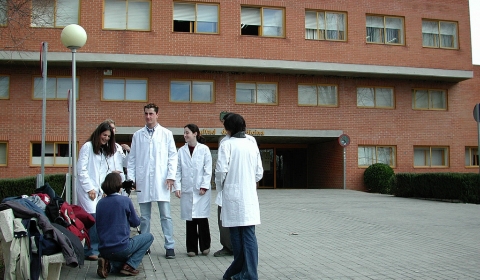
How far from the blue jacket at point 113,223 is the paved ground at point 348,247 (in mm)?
435

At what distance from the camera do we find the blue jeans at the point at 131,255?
5.70 meters

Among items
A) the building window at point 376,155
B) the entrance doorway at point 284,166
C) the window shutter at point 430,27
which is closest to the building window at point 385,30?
the window shutter at point 430,27

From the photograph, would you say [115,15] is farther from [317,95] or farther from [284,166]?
[284,166]

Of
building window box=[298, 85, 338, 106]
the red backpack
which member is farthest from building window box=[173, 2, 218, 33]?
the red backpack

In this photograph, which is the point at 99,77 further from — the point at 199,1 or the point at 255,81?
the point at 255,81

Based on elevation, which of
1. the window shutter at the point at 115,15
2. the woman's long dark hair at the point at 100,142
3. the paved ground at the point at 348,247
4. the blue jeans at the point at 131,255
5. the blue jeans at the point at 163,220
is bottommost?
the paved ground at the point at 348,247

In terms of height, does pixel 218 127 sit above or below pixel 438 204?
above

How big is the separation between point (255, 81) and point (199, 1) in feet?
14.3

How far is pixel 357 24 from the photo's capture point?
78.1 ft

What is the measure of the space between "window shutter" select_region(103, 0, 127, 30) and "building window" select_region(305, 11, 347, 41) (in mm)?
8375

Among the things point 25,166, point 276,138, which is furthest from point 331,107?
point 25,166

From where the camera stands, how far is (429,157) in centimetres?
2519

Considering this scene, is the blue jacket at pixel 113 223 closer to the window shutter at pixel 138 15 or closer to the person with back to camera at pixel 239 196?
the person with back to camera at pixel 239 196

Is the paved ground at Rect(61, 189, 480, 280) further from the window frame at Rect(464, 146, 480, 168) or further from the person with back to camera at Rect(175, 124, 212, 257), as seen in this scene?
the window frame at Rect(464, 146, 480, 168)
